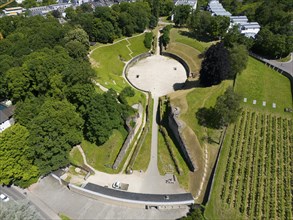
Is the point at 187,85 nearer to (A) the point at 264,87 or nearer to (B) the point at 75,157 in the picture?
(A) the point at 264,87

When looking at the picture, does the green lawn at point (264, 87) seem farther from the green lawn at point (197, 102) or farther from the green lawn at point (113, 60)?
the green lawn at point (113, 60)

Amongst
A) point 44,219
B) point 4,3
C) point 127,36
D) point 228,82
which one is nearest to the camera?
point 44,219

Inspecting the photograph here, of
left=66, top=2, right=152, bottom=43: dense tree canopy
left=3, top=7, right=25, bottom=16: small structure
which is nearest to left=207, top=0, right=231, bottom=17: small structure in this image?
A: left=66, top=2, right=152, bottom=43: dense tree canopy

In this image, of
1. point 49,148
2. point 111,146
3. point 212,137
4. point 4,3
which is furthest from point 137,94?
point 4,3

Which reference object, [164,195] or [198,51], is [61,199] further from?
[198,51]

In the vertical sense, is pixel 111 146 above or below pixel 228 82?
below

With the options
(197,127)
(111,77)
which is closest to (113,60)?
(111,77)

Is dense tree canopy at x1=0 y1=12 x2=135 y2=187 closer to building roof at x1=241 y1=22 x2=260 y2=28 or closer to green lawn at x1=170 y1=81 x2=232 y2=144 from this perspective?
green lawn at x1=170 y1=81 x2=232 y2=144
